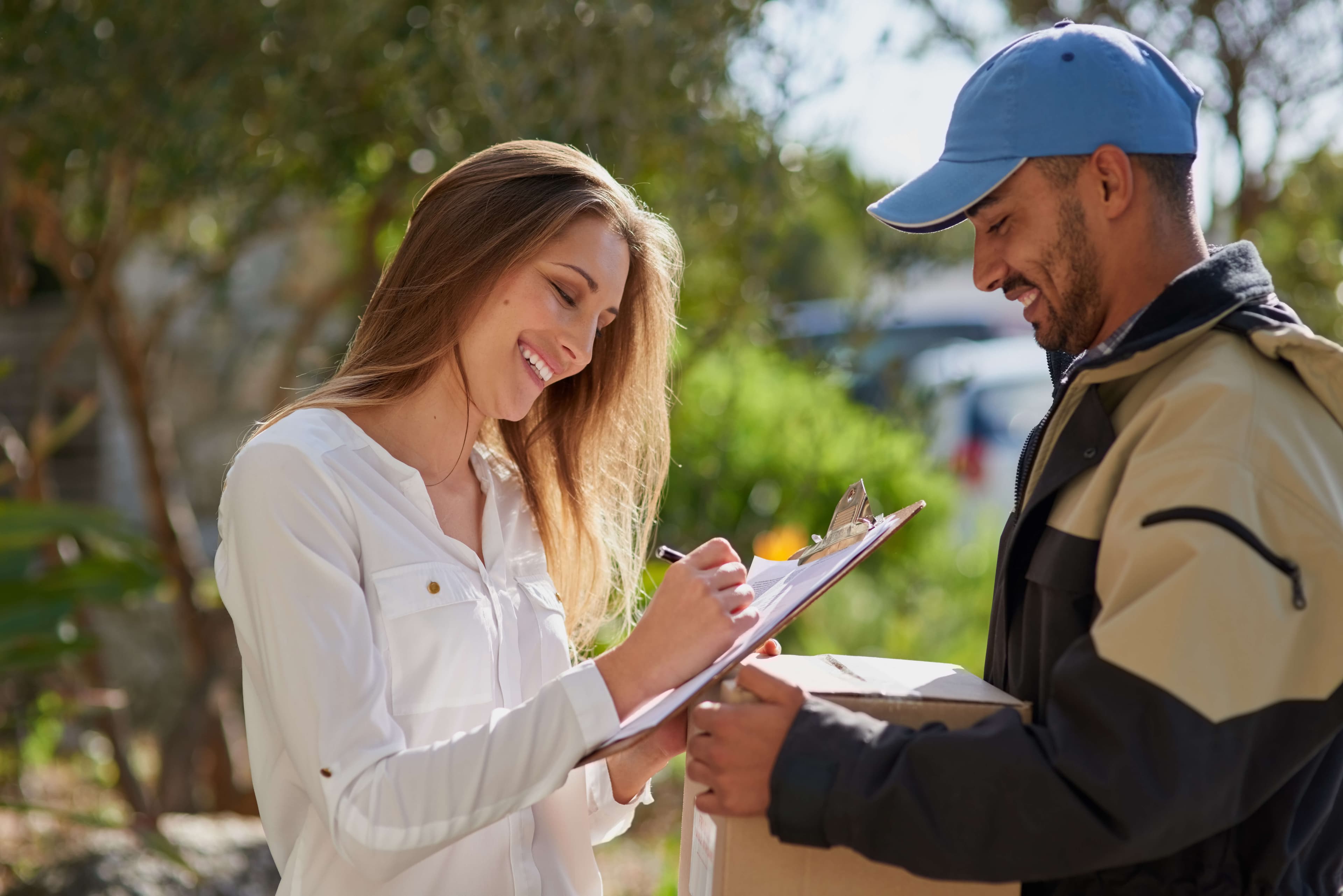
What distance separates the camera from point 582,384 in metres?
2.26

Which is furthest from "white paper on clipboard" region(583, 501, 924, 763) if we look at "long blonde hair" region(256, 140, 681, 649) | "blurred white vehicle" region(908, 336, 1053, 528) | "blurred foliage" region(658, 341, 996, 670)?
"blurred white vehicle" region(908, 336, 1053, 528)

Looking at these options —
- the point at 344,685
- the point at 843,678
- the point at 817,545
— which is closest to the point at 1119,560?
the point at 843,678

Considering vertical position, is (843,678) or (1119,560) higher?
(1119,560)

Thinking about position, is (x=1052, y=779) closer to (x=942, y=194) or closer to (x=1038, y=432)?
(x=1038, y=432)

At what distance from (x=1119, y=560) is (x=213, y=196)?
362cm

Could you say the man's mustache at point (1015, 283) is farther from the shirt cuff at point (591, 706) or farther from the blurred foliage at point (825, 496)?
the blurred foliage at point (825, 496)

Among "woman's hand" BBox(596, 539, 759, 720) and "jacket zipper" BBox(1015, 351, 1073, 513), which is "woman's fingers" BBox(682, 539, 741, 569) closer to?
"woman's hand" BBox(596, 539, 759, 720)

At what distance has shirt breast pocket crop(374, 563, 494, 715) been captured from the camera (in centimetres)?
163

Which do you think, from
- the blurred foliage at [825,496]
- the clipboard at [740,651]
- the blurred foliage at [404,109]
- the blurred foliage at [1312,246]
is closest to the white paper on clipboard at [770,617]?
the clipboard at [740,651]

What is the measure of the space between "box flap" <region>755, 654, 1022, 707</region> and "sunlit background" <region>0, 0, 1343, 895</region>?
1276mm

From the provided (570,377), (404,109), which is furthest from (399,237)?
(570,377)

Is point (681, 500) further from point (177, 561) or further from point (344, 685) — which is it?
point (344, 685)

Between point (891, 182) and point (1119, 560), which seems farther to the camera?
point (891, 182)

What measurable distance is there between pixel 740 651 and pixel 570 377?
0.90 m
